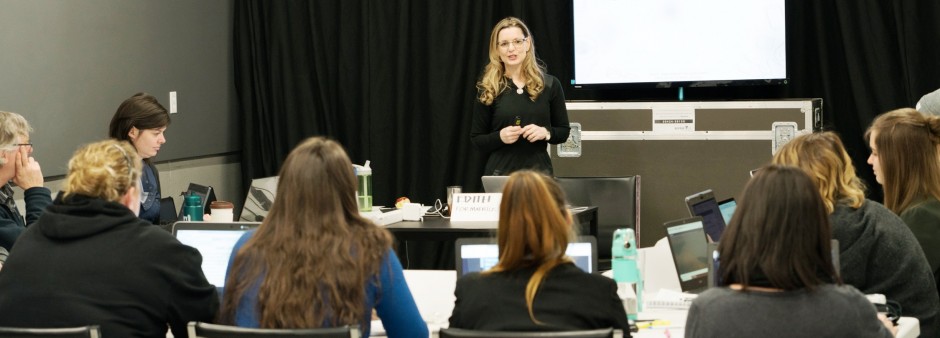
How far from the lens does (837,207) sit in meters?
3.14

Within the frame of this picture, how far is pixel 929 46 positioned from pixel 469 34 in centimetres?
264

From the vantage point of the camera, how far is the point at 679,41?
600 centimetres

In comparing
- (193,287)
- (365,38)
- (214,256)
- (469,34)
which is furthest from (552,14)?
(193,287)

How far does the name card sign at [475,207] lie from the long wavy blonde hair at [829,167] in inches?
67.9

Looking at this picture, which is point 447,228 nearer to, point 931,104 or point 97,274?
point 97,274

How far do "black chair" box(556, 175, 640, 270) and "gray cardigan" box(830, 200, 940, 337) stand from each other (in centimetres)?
197

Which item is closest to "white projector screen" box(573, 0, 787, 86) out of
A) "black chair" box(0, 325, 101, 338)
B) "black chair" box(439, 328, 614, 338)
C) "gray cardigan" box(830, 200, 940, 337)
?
"gray cardigan" box(830, 200, 940, 337)

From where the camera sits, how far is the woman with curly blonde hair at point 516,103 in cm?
539

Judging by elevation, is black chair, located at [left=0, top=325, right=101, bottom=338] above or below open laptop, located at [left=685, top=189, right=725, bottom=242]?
below

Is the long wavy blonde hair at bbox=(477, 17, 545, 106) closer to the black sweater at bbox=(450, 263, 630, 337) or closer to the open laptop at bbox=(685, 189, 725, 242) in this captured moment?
the open laptop at bbox=(685, 189, 725, 242)

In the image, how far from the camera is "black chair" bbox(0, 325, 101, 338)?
246cm

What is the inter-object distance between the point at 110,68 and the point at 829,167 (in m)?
4.20

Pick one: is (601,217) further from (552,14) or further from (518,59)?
(552,14)

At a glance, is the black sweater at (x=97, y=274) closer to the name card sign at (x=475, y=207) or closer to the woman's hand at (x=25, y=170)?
the woman's hand at (x=25, y=170)
